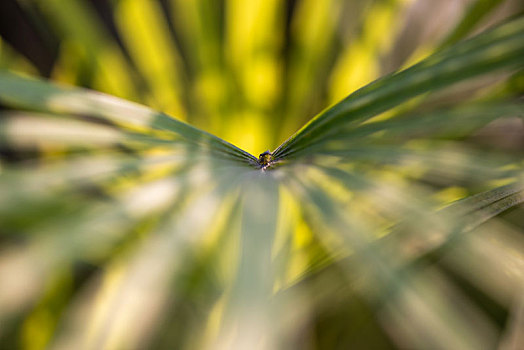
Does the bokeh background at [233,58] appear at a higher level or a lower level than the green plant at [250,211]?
higher

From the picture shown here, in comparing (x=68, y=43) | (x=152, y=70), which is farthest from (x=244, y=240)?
(x=68, y=43)

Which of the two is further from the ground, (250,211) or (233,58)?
(233,58)

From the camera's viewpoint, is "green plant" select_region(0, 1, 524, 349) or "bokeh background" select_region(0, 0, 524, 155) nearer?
"green plant" select_region(0, 1, 524, 349)

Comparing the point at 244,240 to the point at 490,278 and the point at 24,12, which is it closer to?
the point at 490,278

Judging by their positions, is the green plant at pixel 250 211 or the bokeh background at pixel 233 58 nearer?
the green plant at pixel 250 211

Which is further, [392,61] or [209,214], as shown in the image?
[392,61]

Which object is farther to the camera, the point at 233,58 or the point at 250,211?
the point at 233,58

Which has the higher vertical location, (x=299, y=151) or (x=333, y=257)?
(x=299, y=151)

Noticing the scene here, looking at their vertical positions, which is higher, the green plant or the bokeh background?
the bokeh background
